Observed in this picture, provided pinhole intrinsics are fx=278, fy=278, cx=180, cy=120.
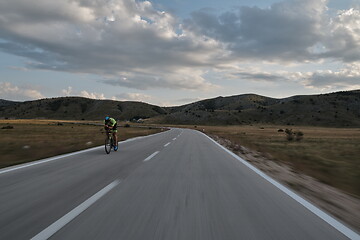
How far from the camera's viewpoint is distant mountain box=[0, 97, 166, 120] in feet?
584

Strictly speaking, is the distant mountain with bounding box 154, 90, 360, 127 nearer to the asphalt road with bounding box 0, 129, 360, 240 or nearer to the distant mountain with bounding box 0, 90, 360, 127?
the distant mountain with bounding box 0, 90, 360, 127

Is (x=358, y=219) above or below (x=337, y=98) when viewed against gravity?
below

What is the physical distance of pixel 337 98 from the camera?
408 ft

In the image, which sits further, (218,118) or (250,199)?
(218,118)

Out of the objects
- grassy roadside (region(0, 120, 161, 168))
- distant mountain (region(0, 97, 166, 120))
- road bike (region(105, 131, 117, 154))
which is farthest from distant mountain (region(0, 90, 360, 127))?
road bike (region(105, 131, 117, 154))

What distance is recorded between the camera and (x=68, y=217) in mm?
3814

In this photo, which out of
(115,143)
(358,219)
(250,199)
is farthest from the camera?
(115,143)

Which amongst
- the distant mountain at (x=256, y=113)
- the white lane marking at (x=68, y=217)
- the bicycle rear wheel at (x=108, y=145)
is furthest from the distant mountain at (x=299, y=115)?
the white lane marking at (x=68, y=217)

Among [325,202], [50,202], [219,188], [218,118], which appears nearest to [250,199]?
[219,188]

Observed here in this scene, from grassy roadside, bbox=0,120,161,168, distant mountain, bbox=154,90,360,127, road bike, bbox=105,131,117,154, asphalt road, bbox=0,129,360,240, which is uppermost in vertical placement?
distant mountain, bbox=154,90,360,127

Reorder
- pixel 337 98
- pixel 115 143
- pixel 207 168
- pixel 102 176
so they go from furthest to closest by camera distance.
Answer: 1. pixel 337 98
2. pixel 115 143
3. pixel 207 168
4. pixel 102 176

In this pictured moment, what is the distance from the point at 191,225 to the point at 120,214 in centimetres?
107

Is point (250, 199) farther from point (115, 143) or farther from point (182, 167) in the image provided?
point (115, 143)

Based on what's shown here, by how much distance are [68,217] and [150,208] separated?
3.88ft
